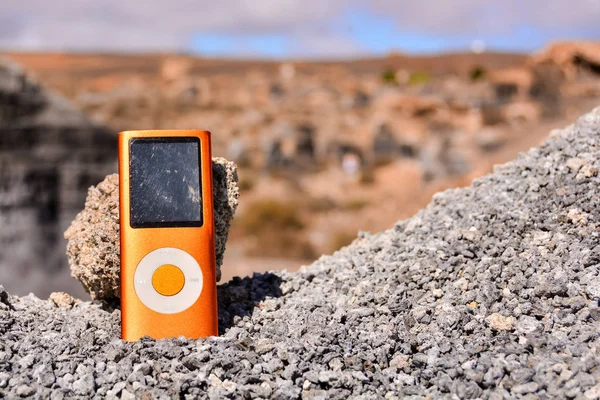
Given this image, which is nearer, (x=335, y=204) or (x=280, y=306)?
A: (x=280, y=306)

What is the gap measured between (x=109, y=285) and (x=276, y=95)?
4386 cm

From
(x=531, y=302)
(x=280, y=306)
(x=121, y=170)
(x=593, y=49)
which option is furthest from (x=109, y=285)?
(x=593, y=49)

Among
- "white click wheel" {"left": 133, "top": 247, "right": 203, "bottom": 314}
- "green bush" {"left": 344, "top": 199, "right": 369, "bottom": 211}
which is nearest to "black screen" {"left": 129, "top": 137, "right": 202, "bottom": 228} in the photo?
"white click wheel" {"left": 133, "top": 247, "right": 203, "bottom": 314}

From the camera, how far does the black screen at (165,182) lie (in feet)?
11.1

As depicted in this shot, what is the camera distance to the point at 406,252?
409 centimetres

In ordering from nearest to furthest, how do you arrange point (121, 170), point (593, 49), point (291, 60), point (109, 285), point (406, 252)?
1. point (121, 170)
2. point (109, 285)
3. point (406, 252)
4. point (593, 49)
5. point (291, 60)

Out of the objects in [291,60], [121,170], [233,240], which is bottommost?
[233,240]

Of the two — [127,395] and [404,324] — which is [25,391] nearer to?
[127,395]

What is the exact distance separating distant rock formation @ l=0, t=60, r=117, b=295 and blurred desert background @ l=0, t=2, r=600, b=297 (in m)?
A: 0.01

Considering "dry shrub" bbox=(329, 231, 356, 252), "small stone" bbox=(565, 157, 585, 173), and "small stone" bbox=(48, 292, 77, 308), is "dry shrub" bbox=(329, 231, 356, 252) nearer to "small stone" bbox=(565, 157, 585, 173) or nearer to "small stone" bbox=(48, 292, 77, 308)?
"small stone" bbox=(565, 157, 585, 173)

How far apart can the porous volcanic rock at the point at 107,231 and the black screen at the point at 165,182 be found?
0.32 meters

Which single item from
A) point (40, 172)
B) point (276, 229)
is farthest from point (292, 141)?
point (40, 172)

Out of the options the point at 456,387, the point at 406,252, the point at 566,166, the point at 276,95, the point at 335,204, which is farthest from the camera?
the point at 276,95

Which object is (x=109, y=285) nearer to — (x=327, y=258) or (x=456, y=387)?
(x=327, y=258)
